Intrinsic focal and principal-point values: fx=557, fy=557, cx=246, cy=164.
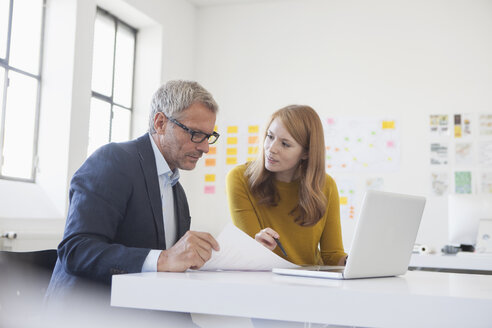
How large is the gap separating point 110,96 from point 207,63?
124 cm

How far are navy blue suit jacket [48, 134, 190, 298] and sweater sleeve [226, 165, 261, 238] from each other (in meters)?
0.56

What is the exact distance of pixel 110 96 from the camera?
476 cm

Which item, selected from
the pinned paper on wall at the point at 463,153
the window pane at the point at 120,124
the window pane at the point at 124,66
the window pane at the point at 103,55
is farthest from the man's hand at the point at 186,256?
the pinned paper on wall at the point at 463,153

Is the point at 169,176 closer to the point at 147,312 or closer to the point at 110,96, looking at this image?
the point at 147,312

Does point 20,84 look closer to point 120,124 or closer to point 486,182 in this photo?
point 120,124

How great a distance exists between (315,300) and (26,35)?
139 inches

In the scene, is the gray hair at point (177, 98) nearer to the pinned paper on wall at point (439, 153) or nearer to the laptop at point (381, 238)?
the laptop at point (381, 238)

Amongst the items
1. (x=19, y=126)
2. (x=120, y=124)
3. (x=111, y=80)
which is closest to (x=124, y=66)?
(x=111, y=80)

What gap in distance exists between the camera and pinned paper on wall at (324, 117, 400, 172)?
4.94 meters

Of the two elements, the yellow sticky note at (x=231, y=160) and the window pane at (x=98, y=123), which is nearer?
the window pane at (x=98, y=123)

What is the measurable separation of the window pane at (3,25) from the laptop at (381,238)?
3.06 meters

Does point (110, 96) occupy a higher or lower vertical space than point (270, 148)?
higher

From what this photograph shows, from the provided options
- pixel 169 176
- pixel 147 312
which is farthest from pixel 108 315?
pixel 169 176

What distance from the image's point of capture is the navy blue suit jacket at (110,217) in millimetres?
1365
